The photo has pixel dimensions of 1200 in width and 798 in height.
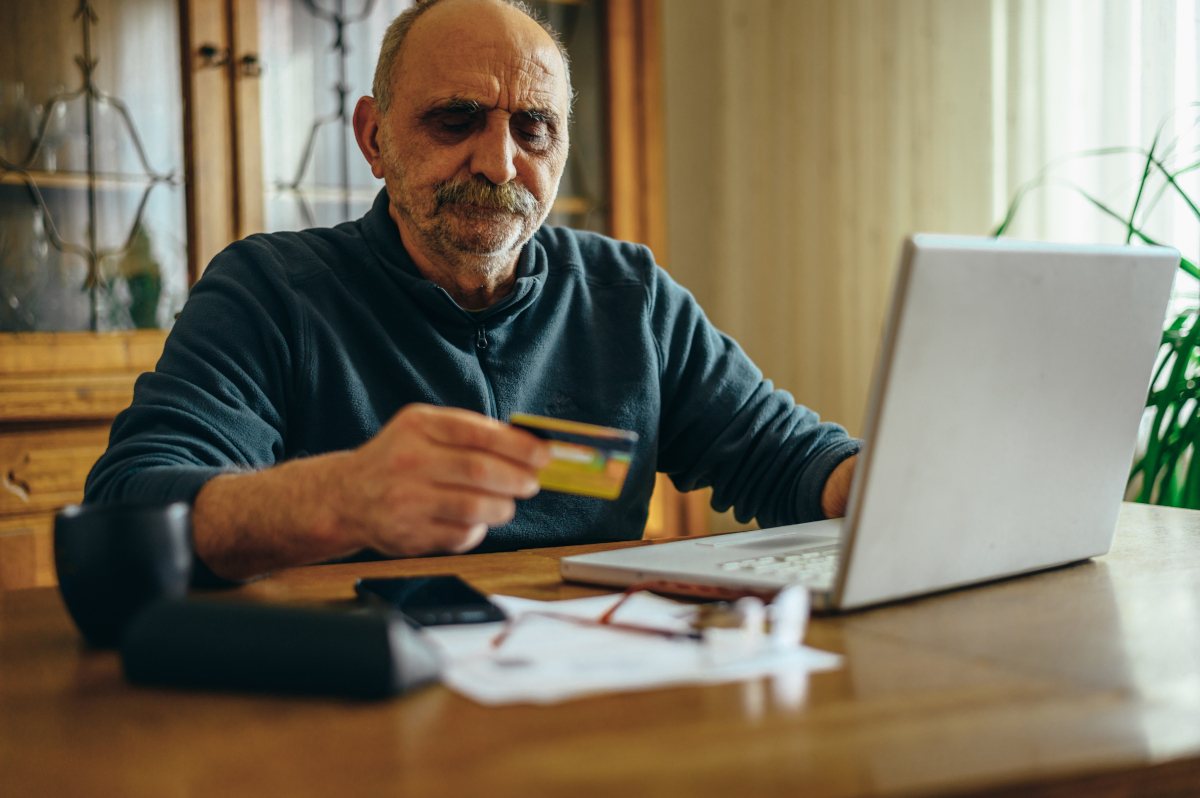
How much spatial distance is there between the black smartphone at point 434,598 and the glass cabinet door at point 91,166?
159 centimetres

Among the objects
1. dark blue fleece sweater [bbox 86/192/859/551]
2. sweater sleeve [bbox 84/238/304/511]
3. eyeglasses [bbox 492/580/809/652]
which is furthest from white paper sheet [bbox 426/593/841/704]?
dark blue fleece sweater [bbox 86/192/859/551]

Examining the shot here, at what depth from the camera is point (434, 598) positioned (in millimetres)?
716

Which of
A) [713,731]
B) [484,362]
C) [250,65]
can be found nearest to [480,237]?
[484,362]

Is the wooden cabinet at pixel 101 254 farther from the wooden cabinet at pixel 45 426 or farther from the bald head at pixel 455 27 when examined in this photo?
the bald head at pixel 455 27

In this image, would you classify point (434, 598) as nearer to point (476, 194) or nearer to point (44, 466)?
point (476, 194)

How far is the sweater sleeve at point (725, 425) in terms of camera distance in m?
1.32

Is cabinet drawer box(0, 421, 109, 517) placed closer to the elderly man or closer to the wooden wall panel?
the elderly man

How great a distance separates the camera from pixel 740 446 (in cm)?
139

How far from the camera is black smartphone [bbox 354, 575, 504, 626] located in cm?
66

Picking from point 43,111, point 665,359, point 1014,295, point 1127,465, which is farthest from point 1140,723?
point 43,111

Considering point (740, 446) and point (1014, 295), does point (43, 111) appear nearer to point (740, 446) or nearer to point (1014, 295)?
point (740, 446)

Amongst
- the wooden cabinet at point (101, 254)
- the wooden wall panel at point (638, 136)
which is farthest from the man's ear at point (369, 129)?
the wooden wall panel at point (638, 136)

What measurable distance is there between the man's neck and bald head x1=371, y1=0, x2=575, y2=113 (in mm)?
187

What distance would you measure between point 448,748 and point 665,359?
105 centimetres
